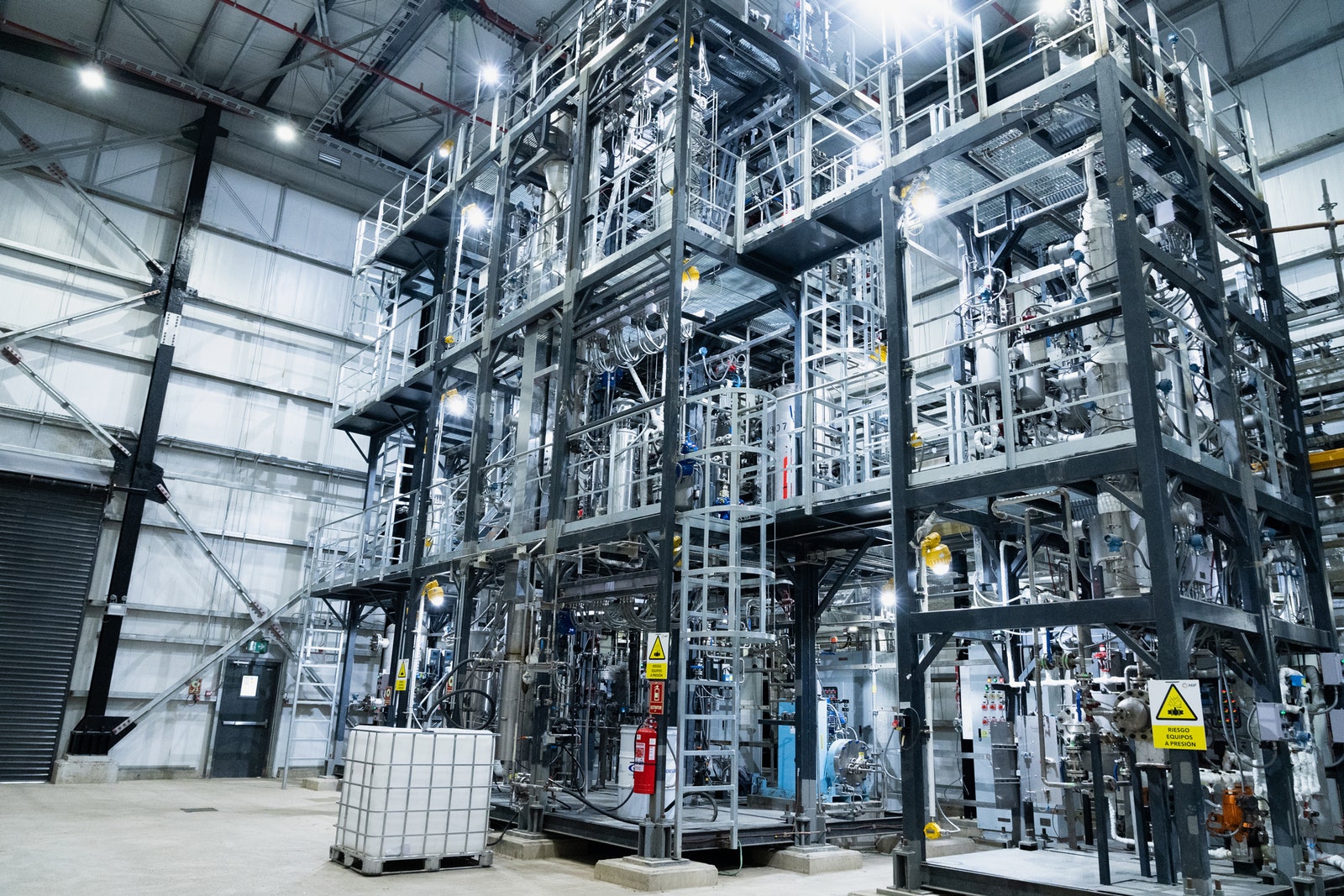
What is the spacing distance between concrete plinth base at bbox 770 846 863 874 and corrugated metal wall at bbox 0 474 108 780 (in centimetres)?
1684

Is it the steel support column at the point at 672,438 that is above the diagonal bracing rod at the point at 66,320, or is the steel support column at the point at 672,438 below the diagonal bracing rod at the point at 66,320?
below

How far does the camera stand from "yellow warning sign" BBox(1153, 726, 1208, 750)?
7039 mm

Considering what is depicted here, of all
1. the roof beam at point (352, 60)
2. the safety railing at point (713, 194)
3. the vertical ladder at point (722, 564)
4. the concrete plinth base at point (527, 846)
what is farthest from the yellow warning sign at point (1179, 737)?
the roof beam at point (352, 60)

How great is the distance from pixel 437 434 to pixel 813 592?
8832 millimetres

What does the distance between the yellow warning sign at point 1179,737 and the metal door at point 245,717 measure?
21.6m

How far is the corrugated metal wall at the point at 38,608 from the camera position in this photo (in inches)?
751

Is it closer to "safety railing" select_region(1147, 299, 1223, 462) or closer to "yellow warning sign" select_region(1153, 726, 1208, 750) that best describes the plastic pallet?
"yellow warning sign" select_region(1153, 726, 1208, 750)

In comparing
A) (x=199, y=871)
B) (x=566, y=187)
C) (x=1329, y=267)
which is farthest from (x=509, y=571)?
(x=1329, y=267)

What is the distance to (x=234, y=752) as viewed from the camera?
2219 cm

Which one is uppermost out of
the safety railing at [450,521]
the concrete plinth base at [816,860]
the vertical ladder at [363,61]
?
the vertical ladder at [363,61]

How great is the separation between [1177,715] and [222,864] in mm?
9654

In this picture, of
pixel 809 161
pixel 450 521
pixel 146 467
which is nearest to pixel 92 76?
pixel 146 467

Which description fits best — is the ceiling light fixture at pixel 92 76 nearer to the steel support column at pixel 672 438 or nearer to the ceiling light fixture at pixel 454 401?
the ceiling light fixture at pixel 454 401

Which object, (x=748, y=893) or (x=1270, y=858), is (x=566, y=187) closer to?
(x=748, y=893)
